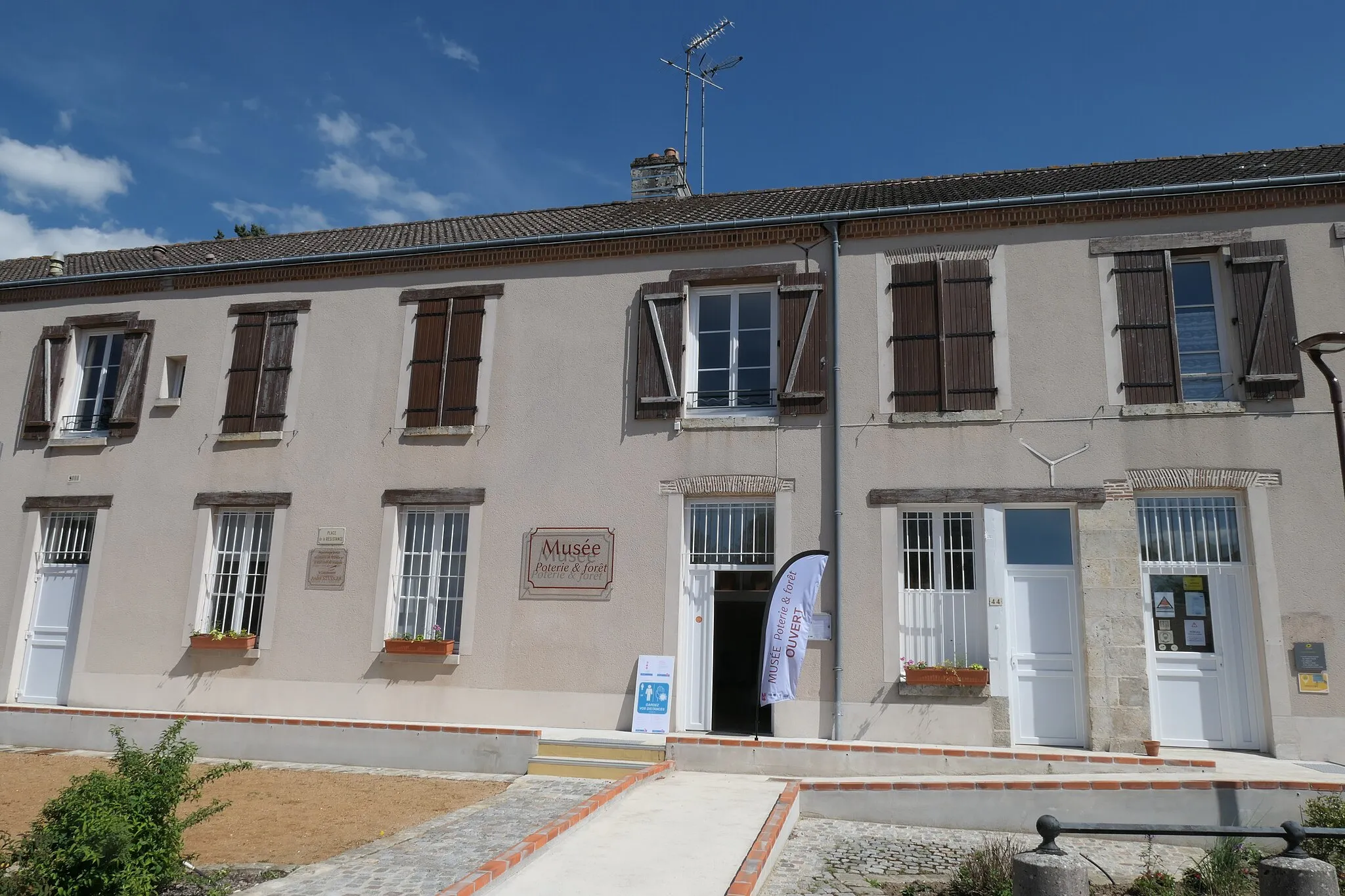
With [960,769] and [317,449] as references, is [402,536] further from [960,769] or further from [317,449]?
[960,769]

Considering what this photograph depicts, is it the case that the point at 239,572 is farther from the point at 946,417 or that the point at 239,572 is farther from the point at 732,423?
the point at 946,417

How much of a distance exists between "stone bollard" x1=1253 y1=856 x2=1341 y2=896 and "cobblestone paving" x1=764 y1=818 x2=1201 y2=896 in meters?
1.75

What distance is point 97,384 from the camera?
12.8m

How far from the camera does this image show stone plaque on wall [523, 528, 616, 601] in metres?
10.2

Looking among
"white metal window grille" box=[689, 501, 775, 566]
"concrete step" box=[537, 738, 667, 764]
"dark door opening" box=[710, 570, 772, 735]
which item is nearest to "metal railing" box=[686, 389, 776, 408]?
"white metal window grille" box=[689, 501, 775, 566]

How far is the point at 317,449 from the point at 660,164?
6367 millimetres

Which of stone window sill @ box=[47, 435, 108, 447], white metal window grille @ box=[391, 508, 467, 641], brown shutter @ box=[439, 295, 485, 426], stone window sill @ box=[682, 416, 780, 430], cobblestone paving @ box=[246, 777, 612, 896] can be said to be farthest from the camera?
stone window sill @ box=[47, 435, 108, 447]

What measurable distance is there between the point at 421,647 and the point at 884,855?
5.77 m

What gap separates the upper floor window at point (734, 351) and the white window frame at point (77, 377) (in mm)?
7726

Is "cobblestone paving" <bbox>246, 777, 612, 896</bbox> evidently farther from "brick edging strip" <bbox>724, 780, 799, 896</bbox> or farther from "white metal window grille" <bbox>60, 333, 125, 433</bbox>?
"white metal window grille" <bbox>60, 333, 125, 433</bbox>

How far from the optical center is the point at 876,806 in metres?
7.40

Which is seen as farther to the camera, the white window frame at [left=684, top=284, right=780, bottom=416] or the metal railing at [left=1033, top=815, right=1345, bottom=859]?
the white window frame at [left=684, top=284, right=780, bottom=416]

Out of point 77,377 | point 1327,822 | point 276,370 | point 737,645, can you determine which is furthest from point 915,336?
point 77,377

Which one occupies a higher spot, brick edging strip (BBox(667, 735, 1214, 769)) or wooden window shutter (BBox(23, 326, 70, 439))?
wooden window shutter (BBox(23, 326, 70, 439))
